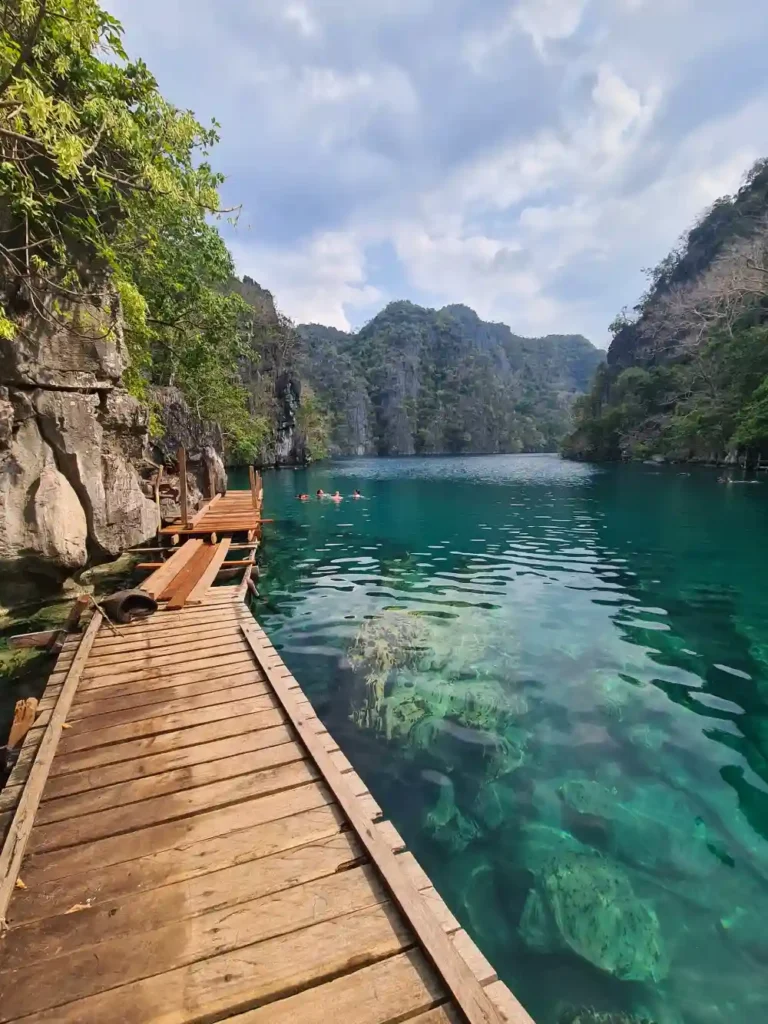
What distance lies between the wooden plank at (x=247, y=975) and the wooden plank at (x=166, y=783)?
1.16 metres

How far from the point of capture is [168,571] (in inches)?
373

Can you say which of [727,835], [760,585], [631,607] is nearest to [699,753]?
[727,835]

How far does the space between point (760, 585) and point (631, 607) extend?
11.1 ft

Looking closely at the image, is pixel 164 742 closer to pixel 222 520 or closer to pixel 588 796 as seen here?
pixel 588 796

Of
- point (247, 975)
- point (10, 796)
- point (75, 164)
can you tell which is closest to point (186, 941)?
point (247, 975)

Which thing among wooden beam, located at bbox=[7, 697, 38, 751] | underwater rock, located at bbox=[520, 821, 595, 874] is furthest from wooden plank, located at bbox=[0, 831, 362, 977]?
wooden beam, located at bbox=[7, 697, 38, 751]

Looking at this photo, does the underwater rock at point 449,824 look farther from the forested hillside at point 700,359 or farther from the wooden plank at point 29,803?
the forested hillside at point 700,359

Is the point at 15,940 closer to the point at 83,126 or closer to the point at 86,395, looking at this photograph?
the point at 86,395

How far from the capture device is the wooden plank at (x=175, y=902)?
229cm

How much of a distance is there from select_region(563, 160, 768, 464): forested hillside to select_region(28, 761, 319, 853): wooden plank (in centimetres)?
3643

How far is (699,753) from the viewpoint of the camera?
5031 millimetres

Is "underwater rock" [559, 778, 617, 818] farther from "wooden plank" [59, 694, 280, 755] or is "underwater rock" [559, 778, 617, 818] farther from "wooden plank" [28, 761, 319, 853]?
"wooden plank" [59, 694, 280, 755]

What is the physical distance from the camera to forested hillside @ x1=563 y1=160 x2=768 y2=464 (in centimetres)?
3522

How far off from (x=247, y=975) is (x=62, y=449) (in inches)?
317
